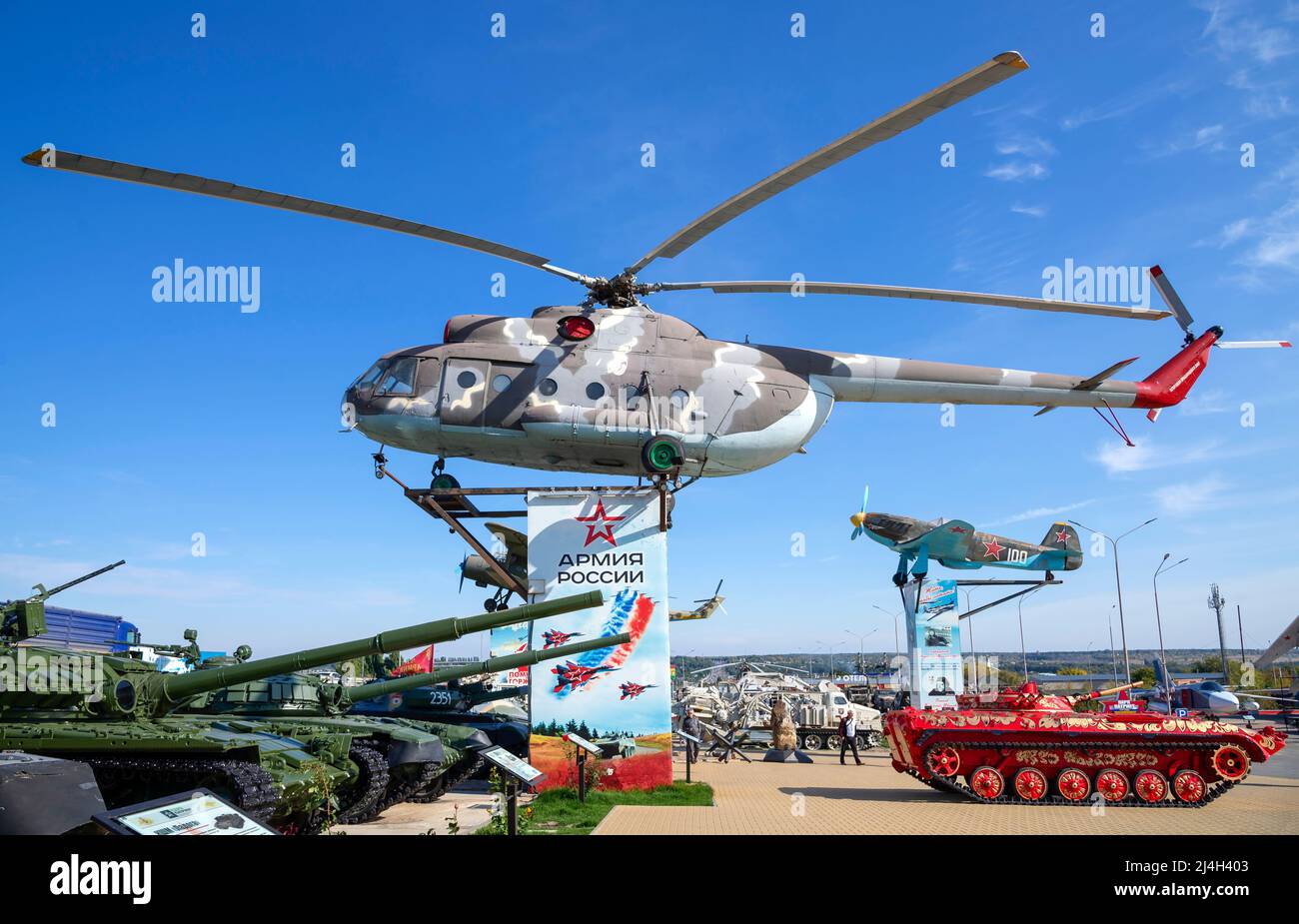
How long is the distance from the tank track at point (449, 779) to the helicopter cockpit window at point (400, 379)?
6.81 metres

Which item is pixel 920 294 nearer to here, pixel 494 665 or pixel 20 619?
pixel 494 665

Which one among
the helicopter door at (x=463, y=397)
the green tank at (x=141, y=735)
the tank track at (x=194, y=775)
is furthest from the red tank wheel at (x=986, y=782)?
the tank track at (x=194, y=775)

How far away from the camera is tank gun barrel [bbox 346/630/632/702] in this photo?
10.8 m

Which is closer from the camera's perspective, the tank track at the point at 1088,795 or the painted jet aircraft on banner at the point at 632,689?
the tank track at the point at 1088,795

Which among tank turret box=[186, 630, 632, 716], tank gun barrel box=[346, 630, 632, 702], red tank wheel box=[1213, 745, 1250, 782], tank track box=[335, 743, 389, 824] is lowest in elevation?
red tank wheel box=[1213, 745, 1250, 782]

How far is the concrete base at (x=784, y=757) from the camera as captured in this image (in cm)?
2530

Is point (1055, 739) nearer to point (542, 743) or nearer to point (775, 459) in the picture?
point (775, 459)

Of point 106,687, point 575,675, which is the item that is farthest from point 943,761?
point 106,687

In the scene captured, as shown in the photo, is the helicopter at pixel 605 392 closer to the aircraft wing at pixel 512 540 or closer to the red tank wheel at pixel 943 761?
the aircraft wing at pixel 512 540

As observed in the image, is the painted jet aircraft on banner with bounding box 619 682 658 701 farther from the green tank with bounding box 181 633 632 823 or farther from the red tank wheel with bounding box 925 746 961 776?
the red tank wheel with bounding box 925 746 961 776

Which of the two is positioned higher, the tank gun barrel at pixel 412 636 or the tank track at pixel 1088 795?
the tank gun barrel at pixel 412 636

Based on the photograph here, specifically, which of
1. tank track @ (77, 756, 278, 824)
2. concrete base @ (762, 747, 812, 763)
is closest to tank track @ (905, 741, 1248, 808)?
concrete base @ (762, 747, 812, 763)

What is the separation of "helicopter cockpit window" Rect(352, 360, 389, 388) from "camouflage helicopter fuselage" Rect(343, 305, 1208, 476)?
3 cm
